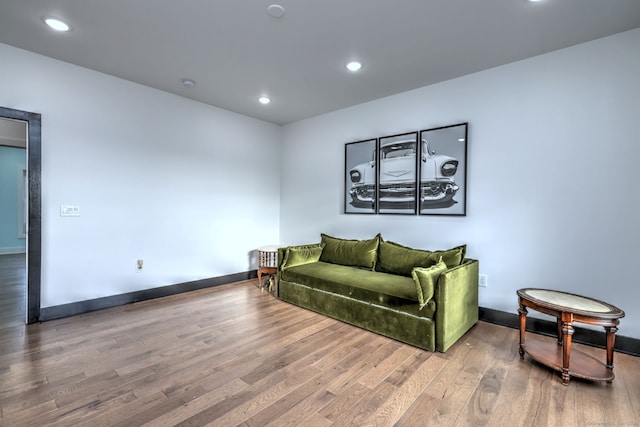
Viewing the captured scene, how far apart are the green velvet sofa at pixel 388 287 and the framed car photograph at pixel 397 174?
49cm

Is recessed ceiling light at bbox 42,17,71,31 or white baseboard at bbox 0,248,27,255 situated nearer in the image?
recessed ceiling light at bbox 42,17,71,31

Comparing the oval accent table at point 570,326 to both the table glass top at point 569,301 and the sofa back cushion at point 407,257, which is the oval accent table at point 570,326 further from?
the sofa back cushion at point 407,257

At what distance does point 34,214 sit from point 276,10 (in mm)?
3052

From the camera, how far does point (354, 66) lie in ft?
9.90

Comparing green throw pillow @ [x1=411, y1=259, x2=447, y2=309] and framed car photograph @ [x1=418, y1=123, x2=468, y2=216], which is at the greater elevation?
framed car photograph @ [x1=418, y1=123, x2=468, y2=216]

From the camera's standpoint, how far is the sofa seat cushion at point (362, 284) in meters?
2.60

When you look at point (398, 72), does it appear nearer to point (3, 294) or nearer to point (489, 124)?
point (489, 124)

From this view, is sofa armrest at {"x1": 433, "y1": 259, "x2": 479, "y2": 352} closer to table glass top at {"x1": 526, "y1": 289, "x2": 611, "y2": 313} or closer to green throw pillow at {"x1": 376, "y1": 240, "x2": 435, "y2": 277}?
green throw pillow at {"x1": 376, "y1": 240, "x2": 435, "y2": 277}

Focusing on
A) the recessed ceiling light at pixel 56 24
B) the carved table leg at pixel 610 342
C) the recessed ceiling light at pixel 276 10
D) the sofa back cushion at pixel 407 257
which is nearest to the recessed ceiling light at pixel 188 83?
the recessed ceiling light at pixel 56 24

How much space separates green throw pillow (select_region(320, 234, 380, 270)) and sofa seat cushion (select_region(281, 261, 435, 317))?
114 mm

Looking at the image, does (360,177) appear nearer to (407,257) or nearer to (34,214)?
(407,257)

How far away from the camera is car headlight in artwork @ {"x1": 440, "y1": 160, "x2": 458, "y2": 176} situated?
327cm

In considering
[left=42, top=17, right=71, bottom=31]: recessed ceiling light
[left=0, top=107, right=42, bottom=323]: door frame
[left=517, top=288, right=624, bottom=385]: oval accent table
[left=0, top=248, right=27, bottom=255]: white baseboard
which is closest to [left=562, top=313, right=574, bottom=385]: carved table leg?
[left=517, top=288, right=624, bottom=385]: oval accent table

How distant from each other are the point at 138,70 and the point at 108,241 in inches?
78.4
